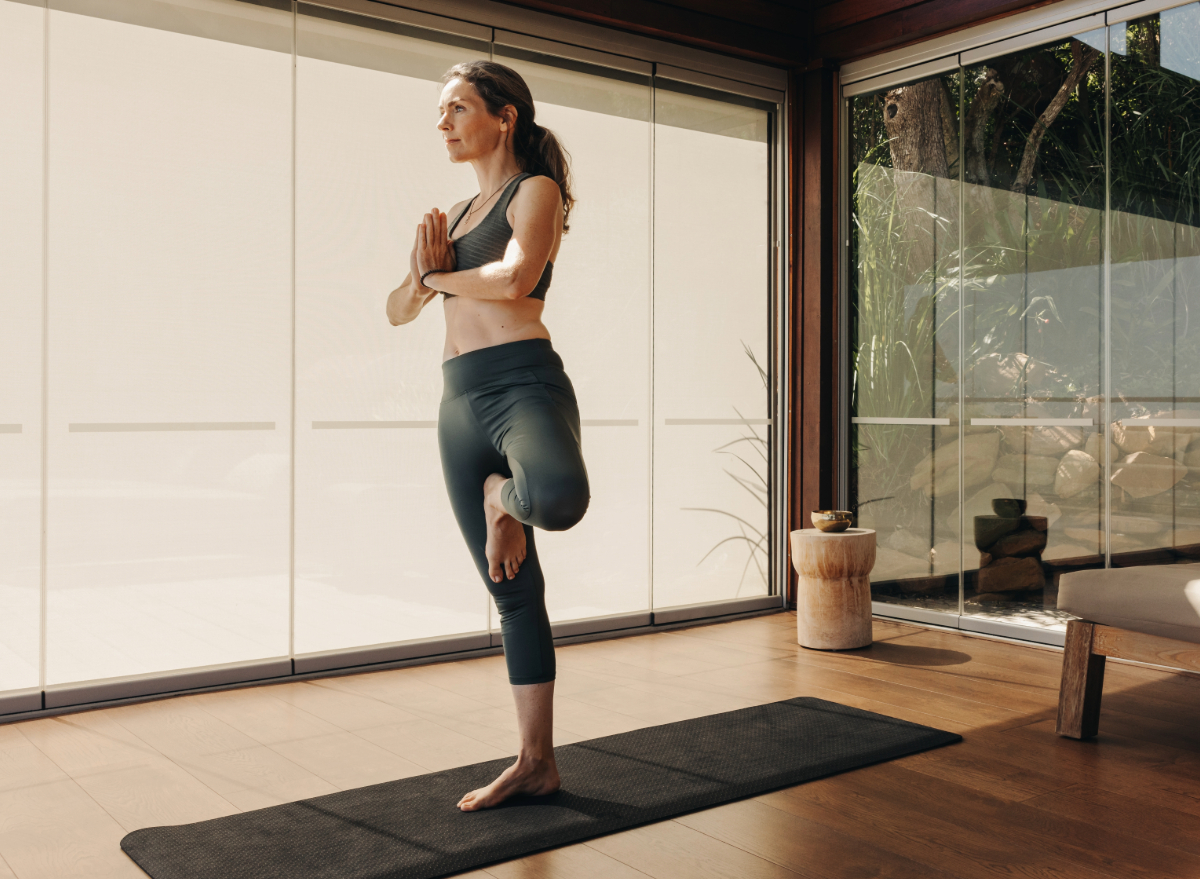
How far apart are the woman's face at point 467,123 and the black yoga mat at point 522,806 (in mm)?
1386

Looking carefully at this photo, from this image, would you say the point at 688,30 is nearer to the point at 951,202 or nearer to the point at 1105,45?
the point at 951,202

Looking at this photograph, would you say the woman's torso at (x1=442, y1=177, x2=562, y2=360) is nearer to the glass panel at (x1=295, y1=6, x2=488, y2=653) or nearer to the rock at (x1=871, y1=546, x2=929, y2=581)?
the glass panel at (x1=295, y1=6, x2=488, y2=653)

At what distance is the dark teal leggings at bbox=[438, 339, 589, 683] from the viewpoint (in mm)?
2027

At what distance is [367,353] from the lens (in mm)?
3744

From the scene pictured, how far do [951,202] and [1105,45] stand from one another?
2.59ft

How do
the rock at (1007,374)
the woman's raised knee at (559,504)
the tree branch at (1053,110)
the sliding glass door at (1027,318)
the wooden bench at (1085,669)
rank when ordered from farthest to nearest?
the rock at (1007,374)
the tree branch at (1053,110)
the sliding glass door at (1027,318)
the wooden bench at (1085,669)
the woman's raised knee at (559,504)

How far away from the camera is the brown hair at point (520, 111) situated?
7.28ft

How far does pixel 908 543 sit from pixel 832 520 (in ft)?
2.19

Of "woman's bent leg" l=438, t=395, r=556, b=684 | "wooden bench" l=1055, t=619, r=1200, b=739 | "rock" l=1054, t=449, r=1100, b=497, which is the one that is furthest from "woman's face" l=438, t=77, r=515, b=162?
"rock" l=1054, t=449, r=1100, b=497

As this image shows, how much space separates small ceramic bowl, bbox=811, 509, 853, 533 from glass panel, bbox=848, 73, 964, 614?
0.56m

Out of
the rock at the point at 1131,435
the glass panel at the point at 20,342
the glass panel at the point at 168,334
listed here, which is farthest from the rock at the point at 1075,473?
the glass panel at the point at 20,342

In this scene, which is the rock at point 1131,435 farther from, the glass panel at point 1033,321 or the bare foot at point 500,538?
the bare foot at point 500,538

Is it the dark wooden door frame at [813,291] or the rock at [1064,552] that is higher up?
the dark wooden door frame at [813,291]

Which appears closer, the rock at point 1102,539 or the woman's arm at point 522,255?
the woman's arm at point 522,255
